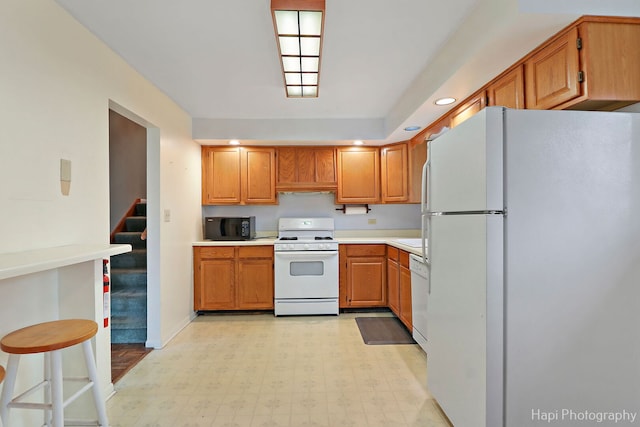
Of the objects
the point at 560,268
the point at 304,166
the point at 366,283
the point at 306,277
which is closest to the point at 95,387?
the point at 560,268

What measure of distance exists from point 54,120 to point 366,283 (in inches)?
125

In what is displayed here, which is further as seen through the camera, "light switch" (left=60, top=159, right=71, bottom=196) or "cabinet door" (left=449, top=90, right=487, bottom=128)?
"cabinet door" (left=449, top=90, right=487, bottom=128)

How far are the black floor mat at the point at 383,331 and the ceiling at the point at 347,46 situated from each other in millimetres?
2079

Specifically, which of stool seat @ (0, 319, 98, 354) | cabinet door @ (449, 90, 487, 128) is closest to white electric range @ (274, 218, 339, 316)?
cabinet door @ (449, 90, 487, 128)

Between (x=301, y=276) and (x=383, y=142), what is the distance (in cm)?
191

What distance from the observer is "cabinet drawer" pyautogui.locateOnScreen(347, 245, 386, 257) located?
3803 millimetres

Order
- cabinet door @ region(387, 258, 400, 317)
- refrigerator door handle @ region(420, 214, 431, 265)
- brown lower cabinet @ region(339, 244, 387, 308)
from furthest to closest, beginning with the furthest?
brown lower cabinet @ region(339, 244, 387, 308) < cabinet door @ region(387, 258, 400, 317) < refrigerator door handle @ region(420, 214, 431, 265)

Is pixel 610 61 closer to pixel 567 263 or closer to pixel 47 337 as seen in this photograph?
pixel 567 263

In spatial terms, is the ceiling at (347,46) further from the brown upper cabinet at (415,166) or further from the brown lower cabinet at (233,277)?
the brown lower cabinet at (233,277)

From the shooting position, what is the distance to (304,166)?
4066mm

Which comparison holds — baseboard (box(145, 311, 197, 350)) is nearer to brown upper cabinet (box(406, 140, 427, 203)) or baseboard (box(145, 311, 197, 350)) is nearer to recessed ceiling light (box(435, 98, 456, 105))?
brown upper cabinet (box(406, 140, 427, 203))

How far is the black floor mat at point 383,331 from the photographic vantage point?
2.97m

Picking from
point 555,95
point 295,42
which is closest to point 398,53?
point 295,42

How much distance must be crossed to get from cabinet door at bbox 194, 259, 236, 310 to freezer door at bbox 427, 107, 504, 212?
2.70 meters
